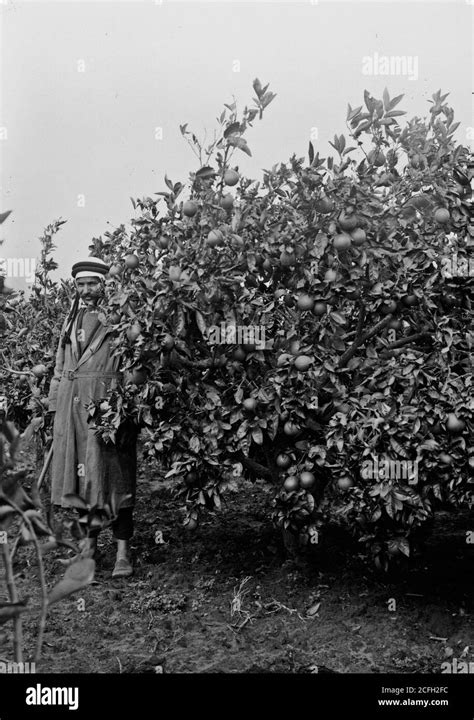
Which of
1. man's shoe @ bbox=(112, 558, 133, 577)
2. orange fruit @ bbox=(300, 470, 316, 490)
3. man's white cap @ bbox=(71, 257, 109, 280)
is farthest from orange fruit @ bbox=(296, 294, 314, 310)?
man's shoe @ bbox=(112, 558, 133, 577)

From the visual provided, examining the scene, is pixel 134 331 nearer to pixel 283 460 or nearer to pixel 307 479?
pixel 283 460

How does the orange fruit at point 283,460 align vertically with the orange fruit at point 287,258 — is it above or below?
below

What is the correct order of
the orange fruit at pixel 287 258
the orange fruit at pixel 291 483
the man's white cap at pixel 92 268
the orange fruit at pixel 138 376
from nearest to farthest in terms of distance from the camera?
the orange fruit at pixel 287 258, the orange fruit at pixel 291 483, the orange fruit at pixel 138 376, the man's white cap at pixel 92 268

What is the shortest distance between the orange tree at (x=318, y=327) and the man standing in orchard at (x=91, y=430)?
482mm

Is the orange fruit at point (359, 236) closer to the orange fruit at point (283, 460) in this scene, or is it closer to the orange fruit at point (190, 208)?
the orange fruit at point (190, 208)

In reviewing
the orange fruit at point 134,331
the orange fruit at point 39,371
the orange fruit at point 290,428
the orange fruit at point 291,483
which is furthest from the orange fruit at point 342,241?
the orange fruit at point 39,371

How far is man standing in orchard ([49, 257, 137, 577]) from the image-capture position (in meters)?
4.51

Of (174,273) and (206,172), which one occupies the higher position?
(206,172)

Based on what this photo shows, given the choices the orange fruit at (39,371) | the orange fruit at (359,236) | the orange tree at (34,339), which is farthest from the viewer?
the orange tree at (34,339)

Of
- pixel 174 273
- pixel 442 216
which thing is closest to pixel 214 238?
pixel 174 273

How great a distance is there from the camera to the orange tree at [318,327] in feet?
11.9

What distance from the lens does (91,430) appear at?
454cm

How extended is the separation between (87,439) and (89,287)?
872 millimetres

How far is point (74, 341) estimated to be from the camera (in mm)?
4695
